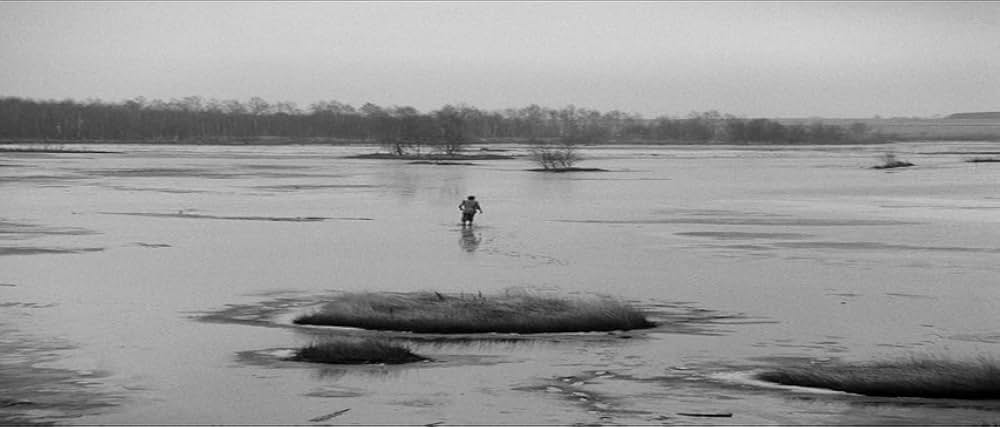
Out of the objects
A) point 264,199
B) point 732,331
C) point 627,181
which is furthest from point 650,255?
point 627,181

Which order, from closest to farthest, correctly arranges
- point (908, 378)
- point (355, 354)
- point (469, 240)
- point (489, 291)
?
point (908, 378)
point (355, 354)
point (489, 291)
point (469, 240)

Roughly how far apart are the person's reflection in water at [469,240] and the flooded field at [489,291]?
159mm

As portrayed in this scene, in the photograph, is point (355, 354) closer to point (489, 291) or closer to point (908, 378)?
point (908, 378)

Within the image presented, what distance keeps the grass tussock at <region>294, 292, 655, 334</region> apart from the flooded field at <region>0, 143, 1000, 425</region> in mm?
507

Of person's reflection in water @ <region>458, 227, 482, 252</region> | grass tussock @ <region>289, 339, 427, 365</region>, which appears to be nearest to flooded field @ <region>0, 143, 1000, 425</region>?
person's reflection in water @ <region>458, 227, 482, 252</region>

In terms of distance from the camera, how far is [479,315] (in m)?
20.4

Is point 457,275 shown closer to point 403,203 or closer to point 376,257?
point 376,257

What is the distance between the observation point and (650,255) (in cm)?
3122

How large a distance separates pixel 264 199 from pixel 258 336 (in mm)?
34426

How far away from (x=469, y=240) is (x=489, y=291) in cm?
1090

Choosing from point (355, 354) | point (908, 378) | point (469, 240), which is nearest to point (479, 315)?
point (355, 354)

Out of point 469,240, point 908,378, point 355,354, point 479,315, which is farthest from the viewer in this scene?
point 469,240

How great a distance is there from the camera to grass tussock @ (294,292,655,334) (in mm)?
19875

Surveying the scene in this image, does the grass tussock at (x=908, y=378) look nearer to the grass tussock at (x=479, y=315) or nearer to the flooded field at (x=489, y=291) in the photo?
the flooded field at (x=489, y=291)
